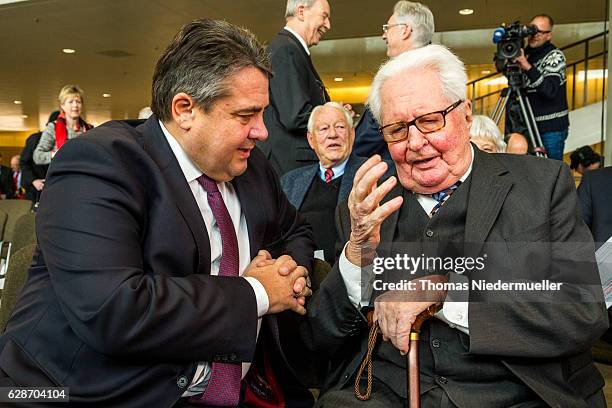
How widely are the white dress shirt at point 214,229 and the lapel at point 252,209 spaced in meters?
0.02

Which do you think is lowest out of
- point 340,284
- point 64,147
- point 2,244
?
point 2,244

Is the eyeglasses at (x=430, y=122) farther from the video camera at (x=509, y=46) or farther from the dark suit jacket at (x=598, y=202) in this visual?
the video camera at (x=509, y=46)

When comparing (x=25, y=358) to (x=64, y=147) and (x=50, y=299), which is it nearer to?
(x=50, y=299)

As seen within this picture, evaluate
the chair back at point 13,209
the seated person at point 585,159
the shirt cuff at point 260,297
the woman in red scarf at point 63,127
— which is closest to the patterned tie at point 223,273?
the shirt cuff at point 260,297

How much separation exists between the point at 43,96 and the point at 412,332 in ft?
50.0

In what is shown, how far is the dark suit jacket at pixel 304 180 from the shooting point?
300cm

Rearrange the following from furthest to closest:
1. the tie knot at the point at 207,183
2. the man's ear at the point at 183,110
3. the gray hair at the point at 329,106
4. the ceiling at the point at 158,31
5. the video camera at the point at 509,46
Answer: the ceiling at the point at 158,31 → the video camera at the point at 509,46 → the gray hair at the point at 329,106 → the tie knot at the point at 207,183 → the man's ear at the point at 183,110

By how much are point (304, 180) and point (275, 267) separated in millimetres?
1755

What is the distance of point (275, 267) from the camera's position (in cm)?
141

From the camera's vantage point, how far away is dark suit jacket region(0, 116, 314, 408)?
1.15m

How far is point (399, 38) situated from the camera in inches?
125

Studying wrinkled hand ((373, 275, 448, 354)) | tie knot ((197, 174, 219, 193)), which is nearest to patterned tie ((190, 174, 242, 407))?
tie knot ((197, 174, 219, 193))

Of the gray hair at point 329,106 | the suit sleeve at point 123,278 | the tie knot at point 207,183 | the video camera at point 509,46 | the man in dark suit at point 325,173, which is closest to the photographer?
the suit sleeve at point 123,278

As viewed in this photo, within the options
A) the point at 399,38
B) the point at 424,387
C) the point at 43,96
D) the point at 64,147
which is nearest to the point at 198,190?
the point at 64,147
